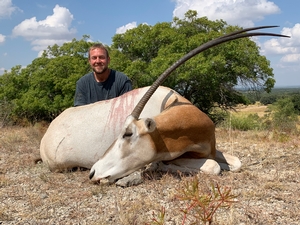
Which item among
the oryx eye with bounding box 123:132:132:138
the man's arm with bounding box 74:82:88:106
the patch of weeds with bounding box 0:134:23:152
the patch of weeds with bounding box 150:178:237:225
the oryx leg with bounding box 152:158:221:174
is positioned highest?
the man's arm with bounding box 74:82:88:106

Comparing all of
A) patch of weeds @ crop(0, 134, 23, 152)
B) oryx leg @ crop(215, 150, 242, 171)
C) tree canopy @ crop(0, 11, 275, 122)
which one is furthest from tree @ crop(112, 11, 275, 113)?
oryx leg @ crop(215, 150, 242, 171)

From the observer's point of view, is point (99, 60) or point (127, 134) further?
point (99, 60)

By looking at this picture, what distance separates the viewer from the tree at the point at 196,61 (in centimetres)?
1598

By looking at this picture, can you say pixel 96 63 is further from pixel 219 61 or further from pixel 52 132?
pixel 219 61

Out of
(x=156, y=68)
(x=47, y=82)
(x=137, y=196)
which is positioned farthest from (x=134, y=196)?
(x=47, y=82)

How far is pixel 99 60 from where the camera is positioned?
5.81m

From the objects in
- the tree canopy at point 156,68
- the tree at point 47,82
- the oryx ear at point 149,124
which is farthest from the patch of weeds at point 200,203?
the tree at point 47,82

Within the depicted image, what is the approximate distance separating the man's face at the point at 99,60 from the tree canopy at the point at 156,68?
9563 mm

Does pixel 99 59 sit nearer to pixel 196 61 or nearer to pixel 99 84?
pixel 99 84

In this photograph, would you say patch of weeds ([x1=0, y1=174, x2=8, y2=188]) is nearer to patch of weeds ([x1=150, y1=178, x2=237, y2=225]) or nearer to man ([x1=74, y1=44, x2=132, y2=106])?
man ([x1=74, y1=44, x2=132, y2=106])

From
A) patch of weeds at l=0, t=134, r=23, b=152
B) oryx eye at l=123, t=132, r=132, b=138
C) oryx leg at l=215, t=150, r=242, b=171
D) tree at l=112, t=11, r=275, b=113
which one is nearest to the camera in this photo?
oryx eye at l=123, t=132, r=132, b=138

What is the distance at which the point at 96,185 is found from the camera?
162 inches

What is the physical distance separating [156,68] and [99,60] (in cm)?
1014

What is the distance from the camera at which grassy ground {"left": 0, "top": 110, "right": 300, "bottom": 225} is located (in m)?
2.99
